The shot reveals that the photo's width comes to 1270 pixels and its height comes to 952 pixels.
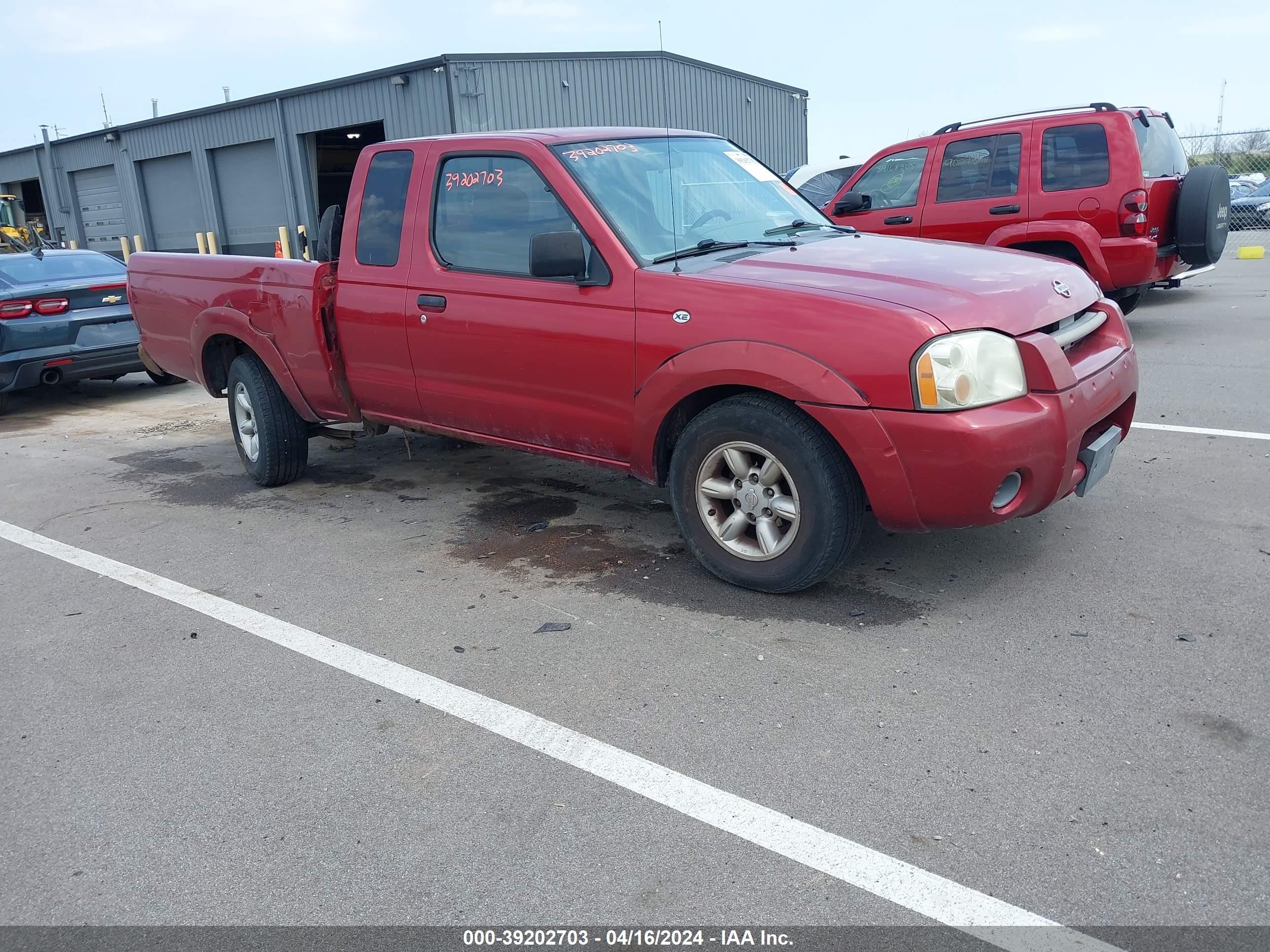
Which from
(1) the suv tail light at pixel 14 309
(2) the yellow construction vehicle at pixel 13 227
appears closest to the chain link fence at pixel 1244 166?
(1) the suv tail light at pixel 14 309

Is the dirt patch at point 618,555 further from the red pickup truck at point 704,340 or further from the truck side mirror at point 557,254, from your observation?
the truck side mirror at point 557,254

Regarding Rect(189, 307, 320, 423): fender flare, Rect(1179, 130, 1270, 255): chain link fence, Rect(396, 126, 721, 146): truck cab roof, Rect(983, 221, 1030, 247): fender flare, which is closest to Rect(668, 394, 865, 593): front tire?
Rect(396, 126, 721, 146): truck cab roof

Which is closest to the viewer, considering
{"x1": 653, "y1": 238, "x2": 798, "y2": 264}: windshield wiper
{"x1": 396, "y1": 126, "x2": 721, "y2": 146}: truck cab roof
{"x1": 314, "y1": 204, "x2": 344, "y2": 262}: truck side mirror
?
{"x1": 653, "y1": 238, "x2": 798, "y2": 264}: windshield wiper

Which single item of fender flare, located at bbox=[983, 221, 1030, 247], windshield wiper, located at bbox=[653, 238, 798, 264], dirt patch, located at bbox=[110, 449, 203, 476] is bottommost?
dirt patch, located at bbox=[110, 449, 203, 476]

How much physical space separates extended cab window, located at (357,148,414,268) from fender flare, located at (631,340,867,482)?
5.74 ft

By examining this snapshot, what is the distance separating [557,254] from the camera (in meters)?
4.19

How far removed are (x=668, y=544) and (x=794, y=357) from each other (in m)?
1.41

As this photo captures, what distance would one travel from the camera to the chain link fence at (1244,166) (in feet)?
68.6

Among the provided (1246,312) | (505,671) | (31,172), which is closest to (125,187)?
(31,172)

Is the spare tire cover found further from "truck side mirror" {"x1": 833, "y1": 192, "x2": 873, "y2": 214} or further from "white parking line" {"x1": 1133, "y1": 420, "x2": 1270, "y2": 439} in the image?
"truck side mirror" {"x1": 833, "y1": 192, "x2": 873, "y2": 214}

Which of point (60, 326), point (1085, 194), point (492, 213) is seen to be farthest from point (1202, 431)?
point (60, 326)

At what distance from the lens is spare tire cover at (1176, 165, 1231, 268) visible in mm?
8742

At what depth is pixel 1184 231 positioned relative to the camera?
8891 millimetres

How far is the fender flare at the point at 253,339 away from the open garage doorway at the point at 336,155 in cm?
1718
